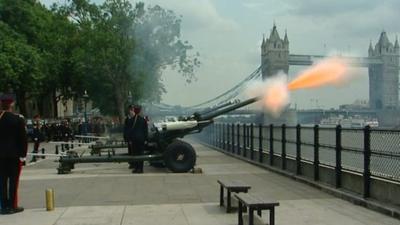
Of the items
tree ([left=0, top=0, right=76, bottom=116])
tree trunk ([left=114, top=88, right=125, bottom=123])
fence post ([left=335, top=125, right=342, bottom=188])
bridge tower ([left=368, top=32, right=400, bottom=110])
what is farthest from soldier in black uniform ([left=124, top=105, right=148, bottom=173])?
tree ([left=0, top=0, right=76, bottom=116])

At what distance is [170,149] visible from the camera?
18453 mm

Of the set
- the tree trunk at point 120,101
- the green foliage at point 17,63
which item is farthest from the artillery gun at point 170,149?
the green foliage at point 17,63

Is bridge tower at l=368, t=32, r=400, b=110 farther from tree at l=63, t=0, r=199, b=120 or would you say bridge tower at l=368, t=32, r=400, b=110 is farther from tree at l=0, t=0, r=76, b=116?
tree at l=0, t=0, r=76, b=116

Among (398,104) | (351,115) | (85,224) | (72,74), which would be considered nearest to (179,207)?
(85,224)

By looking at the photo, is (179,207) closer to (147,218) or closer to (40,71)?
(147,218)

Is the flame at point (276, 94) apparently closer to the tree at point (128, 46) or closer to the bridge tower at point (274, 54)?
the bridge tower at point (274, 54)

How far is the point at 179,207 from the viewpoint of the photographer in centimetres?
1140

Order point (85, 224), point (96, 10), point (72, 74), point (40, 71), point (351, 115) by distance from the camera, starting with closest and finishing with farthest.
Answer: point (85, 224), point (351, 115), point (96, 10), point (40, 71), point (72, 74)

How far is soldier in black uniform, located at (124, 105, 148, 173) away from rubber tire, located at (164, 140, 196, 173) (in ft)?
2.40

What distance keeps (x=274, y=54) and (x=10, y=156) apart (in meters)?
17.5

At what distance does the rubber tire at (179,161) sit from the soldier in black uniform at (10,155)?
7413 mm

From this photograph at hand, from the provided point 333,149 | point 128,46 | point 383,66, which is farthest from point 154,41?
point 333,149

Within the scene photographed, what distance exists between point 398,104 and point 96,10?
23299mm

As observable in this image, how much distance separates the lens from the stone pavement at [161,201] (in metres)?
10.1
